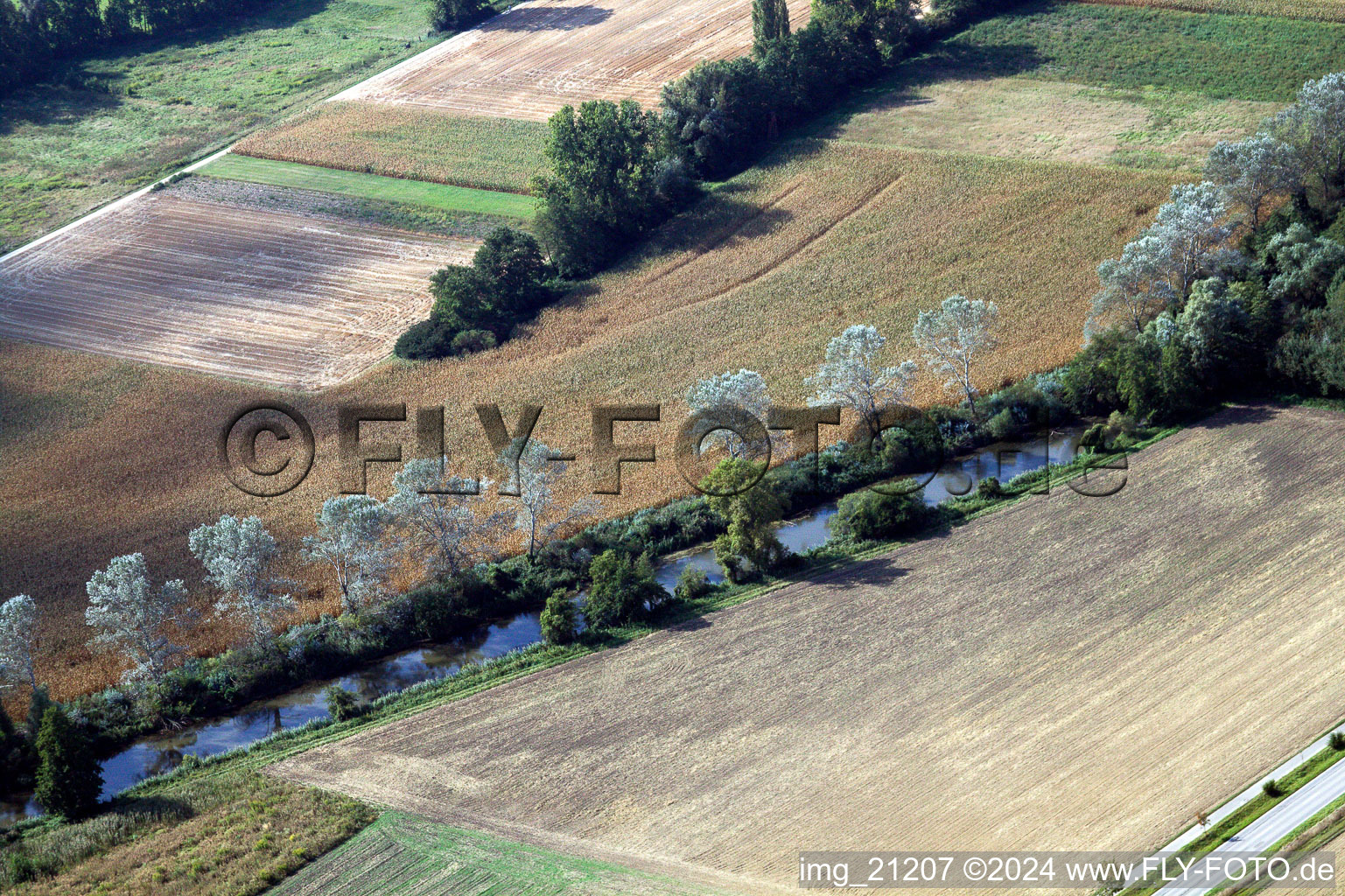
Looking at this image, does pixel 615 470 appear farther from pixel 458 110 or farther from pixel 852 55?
pixel 458 110

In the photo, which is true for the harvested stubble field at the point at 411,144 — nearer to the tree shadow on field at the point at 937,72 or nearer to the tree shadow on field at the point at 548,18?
the tree shadow on field at the point at 548,18

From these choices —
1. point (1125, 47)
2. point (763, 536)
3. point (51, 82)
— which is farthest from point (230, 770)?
point (51, 82)

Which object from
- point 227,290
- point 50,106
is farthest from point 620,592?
point 50,106

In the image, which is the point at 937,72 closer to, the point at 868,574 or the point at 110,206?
the point at 868,574

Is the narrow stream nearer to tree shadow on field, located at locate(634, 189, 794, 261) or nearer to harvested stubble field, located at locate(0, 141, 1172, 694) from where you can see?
harvested stubble field, located at locate(0, 141, 1172, 694)

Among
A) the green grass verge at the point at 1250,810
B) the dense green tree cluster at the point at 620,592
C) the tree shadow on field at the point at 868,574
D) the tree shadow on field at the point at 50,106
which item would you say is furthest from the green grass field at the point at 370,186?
the green grass verge at the point at 1250,810
